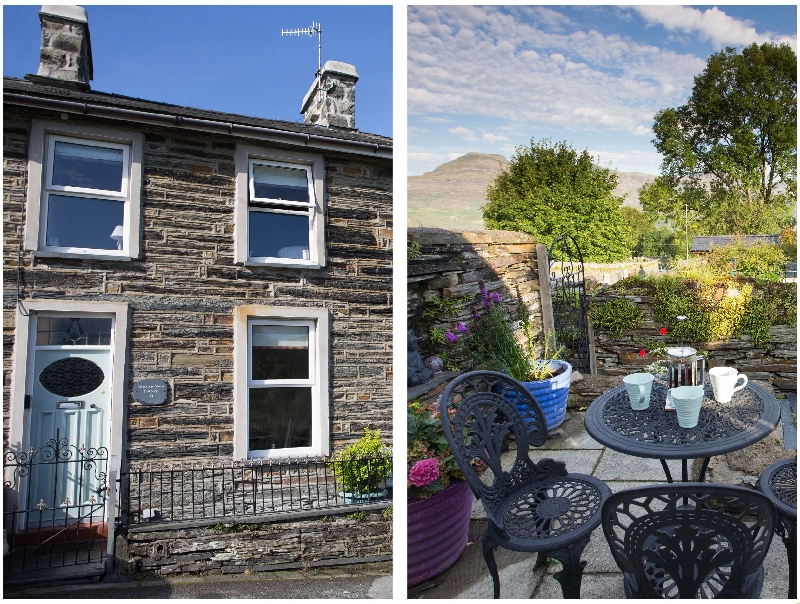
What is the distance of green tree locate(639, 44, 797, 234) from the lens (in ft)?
8.14

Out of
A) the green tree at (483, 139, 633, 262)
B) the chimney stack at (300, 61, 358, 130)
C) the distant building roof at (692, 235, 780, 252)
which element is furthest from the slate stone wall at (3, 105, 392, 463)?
the green tree at (483, 139, 633, 262)

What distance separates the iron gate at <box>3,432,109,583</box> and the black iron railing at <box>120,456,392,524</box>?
0.46 feet

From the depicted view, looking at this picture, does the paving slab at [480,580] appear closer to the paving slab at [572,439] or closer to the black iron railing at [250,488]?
the black iron railing at [250,488]

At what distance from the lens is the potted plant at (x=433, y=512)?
6.50 ft

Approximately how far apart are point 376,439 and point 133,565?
3.92ft

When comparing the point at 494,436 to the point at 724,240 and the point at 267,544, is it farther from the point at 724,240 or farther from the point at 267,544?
the point at 724,240

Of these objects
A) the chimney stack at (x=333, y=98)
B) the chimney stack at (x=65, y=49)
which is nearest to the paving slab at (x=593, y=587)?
the chimney stack at (x=333, y=98)

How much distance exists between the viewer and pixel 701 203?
9.43 feet

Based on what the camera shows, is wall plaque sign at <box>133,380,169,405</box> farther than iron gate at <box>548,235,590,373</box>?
No

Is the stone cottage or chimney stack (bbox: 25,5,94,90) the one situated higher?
chimney stack (bbox: 25,5,94,90)

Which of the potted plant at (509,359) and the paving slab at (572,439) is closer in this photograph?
the paving slab at (572,439)

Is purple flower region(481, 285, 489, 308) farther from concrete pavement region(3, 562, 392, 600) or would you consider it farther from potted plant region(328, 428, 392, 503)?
concrete pavement region(3, 562, 392, 600)

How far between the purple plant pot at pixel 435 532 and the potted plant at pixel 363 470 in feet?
1.62

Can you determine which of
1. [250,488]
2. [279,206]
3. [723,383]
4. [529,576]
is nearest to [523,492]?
[529,576]
